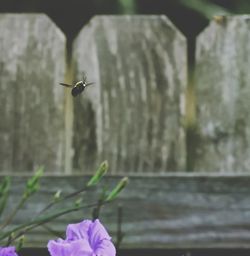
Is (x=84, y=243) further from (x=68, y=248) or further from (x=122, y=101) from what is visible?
(x=122, y=101)

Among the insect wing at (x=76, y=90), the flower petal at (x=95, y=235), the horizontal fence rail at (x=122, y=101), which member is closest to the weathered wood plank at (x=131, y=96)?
the horizontal fence rail at (x=122, y=101)

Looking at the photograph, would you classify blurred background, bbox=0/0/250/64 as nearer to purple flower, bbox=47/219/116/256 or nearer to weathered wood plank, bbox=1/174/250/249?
weathered wood plank, bbox=1/174/250/249

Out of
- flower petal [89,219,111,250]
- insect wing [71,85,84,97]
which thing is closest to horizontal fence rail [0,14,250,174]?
insect wing [71,85,84,97]

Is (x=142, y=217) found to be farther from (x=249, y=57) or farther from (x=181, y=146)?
(x=249, y=57)

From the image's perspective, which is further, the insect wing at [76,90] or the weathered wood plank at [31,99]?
the weathered wood plank at [31,99]

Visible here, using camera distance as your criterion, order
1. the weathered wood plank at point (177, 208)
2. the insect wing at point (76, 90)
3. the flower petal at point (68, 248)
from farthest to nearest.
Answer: the weathered wood plank at point (177, 208) → the insect wing at point (76, 90) → the flower petal at point (68, 248)

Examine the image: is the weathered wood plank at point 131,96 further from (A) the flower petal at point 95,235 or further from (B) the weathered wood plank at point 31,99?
(A) the flower petal at point 95,235
